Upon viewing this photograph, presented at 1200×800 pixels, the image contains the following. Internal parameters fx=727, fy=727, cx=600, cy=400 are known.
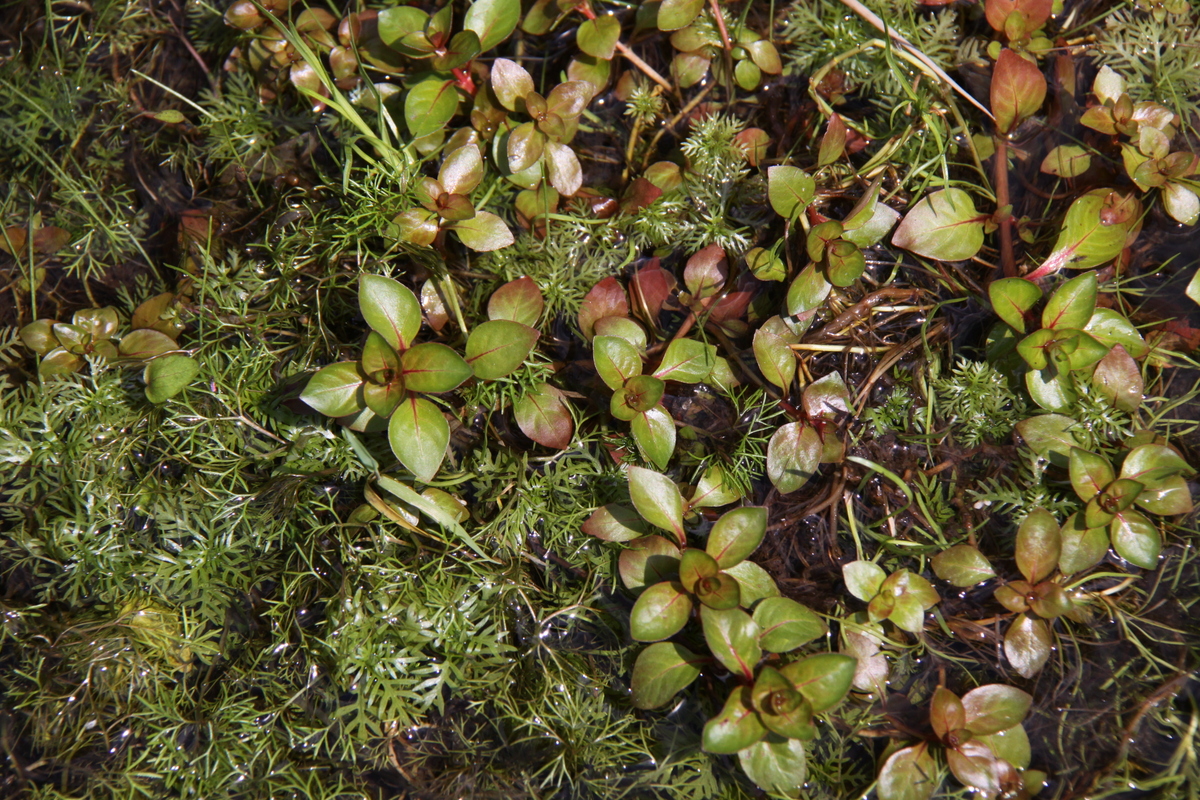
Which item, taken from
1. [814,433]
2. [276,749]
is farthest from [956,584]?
[276,749]

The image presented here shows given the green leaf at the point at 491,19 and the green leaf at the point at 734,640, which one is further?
the green leaf at the point at 491,19

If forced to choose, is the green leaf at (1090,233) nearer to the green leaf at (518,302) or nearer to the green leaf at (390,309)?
the green leaf at (518,302)

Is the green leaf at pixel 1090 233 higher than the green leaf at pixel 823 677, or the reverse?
the green leaf at pixel 1090 233

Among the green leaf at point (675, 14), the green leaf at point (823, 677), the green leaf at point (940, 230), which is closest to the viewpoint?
the green leaf at point (823, 677)

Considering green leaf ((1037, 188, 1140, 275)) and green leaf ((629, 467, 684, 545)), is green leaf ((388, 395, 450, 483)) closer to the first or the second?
green leaf ((629, 467, 684, 545))

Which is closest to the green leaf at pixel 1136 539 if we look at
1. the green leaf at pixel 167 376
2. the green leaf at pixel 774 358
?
the green leaf at pixel 774 358

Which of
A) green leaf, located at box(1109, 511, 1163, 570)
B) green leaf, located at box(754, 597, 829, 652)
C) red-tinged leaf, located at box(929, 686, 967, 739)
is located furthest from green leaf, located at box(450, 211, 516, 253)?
green leaf, located at box(1109, 511, 1163, 570)
